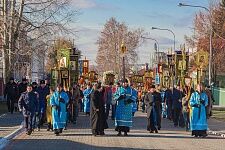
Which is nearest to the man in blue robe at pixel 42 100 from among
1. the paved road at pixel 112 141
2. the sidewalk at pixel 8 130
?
the paved road at pixel 112 141

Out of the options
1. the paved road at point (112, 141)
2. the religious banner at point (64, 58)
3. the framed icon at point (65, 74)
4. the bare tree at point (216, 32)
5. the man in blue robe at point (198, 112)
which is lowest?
the paved road at point (112, 141)

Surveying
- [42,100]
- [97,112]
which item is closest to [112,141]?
[97,112]

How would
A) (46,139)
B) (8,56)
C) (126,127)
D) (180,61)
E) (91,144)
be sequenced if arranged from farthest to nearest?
(8,56)
(180,61)
(126,127)
(46,139)
(91,144)

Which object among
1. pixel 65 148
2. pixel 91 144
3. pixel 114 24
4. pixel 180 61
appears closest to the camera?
pixel 65 148

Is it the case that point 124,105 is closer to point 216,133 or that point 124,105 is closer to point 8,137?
point 216,133

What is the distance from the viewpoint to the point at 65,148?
17062mm

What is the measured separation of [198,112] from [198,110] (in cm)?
8

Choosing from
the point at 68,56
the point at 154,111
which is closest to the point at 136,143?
the point at 154,111

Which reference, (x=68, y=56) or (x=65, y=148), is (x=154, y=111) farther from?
(x=68, y=56)

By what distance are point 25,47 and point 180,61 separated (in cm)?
1602

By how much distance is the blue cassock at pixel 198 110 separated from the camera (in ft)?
71.9

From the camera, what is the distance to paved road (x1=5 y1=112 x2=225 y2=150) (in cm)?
1756

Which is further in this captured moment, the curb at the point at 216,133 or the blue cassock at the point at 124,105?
the curb at the point at 216,133

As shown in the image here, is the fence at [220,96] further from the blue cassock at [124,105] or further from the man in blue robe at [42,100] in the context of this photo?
the blue cassock at [124,105]
